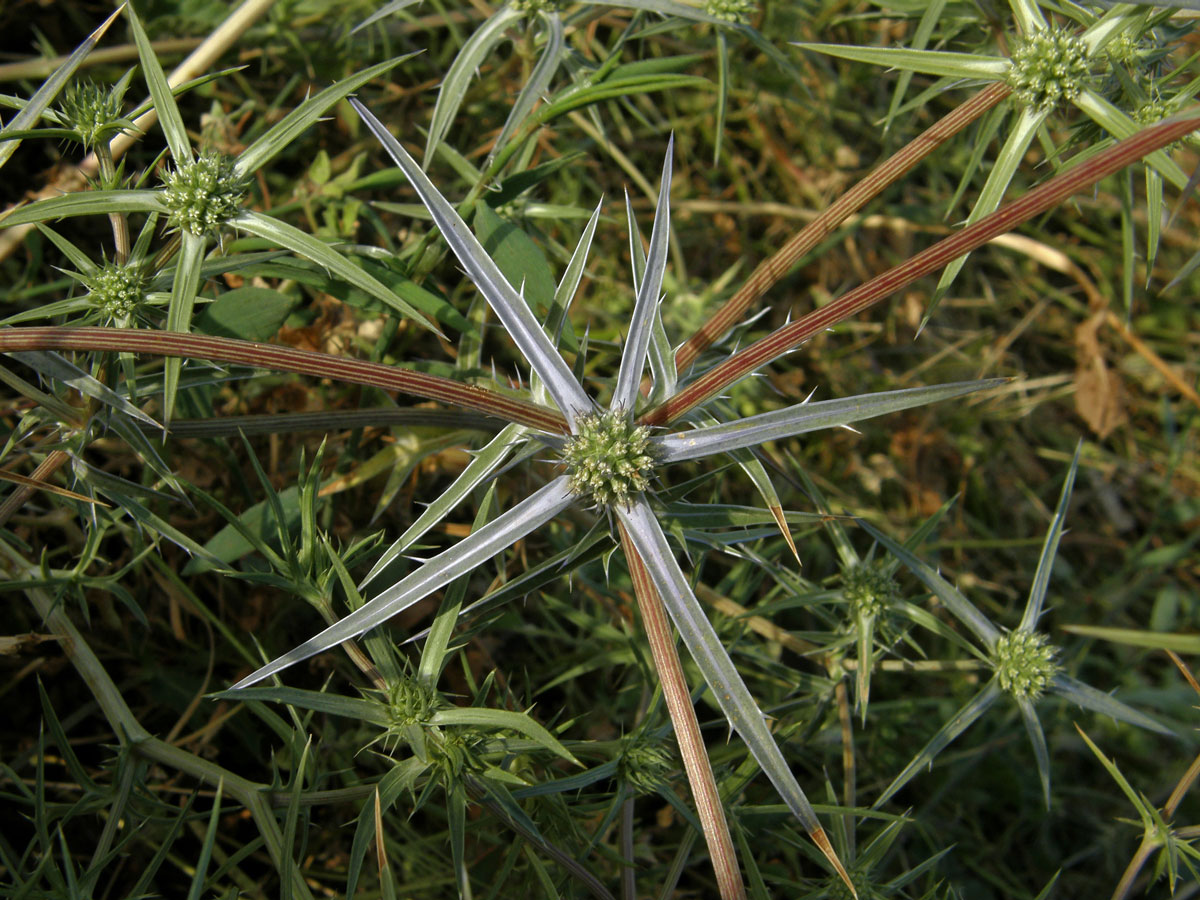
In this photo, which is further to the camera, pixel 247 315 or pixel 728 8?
pixel 728 8

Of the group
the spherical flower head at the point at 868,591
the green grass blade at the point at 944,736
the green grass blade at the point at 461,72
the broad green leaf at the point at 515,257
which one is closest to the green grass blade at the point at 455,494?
the broad green leaf at the point at 515,257

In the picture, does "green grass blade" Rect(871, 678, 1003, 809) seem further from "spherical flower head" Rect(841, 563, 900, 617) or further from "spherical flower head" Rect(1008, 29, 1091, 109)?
"spherical flower head" Rect(1008, 29, 1091, 109)

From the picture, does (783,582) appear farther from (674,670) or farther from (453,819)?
(453,819)

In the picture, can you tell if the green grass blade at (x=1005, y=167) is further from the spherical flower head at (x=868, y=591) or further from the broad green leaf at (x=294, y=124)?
the broad green leaf at (x=294, y=124)

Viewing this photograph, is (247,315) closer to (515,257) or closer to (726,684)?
(515,257)

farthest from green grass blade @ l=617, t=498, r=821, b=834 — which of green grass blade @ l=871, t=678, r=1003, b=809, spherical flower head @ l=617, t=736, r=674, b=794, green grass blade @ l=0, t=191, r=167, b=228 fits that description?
green grass blade @ l=0, t=191, r=167, b=228

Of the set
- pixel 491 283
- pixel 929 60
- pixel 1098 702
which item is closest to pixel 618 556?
pixel 491 283
